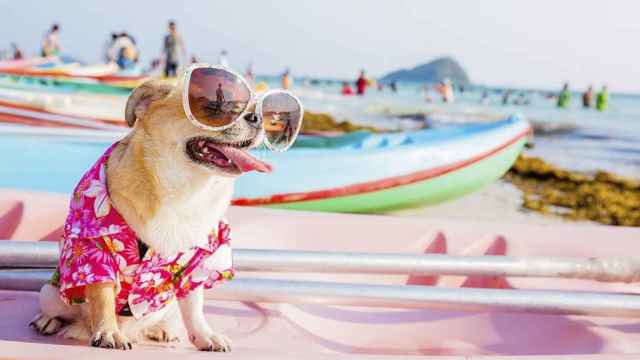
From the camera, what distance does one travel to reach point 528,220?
7.69 m

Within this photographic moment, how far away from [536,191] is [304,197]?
5.55m

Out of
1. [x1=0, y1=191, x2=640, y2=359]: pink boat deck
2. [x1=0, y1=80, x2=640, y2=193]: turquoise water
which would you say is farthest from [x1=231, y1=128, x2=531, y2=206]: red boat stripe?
[x1=0, y1=191, x2=640, y2=359]: pink boat deck

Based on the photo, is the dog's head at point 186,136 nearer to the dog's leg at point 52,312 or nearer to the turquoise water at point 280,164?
the dog's leg at point 52,312

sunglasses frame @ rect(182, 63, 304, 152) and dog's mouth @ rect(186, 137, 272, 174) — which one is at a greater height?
sunglasses frame @ rect(182, 63, 304, 152)

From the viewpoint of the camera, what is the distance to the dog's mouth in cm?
155

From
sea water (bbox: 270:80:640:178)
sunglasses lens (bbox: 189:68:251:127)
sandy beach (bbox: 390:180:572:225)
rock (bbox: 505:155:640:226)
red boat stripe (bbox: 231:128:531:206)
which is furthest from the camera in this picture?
sea water (bbox: 270:80:640:178)

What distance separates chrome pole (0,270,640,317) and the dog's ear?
32.9 inches

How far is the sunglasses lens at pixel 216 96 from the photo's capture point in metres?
1.53

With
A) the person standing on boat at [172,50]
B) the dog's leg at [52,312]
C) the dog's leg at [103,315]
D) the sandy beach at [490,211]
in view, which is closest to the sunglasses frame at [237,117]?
the dog's leg at [103,315]

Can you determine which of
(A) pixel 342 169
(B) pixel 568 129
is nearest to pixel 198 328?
(A) pixel 342 169

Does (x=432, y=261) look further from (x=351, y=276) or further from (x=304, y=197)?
(x=304, y=197)

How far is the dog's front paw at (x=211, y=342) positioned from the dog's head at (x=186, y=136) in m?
0.49

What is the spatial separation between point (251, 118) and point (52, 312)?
0.84 metres

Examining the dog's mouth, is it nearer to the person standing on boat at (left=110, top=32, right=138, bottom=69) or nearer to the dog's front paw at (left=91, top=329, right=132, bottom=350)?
the dog's front paw at (left=91, top=329, right=132, bottom=350)
